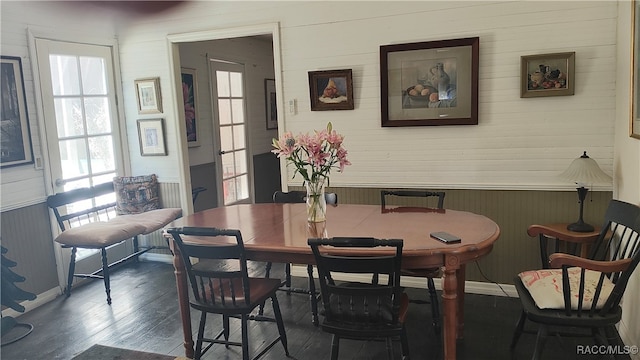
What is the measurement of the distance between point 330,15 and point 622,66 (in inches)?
81.0

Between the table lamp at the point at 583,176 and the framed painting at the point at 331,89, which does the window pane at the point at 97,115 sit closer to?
the framed painting at the point at 331,89

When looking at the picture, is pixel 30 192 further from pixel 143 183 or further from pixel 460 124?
pixel 460 124

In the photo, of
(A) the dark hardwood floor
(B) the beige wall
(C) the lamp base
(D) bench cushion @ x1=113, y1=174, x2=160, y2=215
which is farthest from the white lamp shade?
(D) bench cushion @ x1=113, y1=174, x2=160, y2=215

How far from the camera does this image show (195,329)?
3.21 meters

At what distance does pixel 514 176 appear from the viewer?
3438 mm

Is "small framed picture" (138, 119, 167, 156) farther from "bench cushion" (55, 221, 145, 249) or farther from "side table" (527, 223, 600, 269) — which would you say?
"side table" (527, 223, 600, 269)

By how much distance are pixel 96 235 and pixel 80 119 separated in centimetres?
114

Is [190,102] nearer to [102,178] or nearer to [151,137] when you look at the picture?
[151,137]

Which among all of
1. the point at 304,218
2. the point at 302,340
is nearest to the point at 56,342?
the point at 302,340

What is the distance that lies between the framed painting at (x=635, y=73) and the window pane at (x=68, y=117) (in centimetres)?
413

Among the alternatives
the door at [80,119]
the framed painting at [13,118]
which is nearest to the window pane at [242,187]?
the door at [80,119]

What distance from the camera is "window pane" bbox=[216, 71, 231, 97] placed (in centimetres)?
533

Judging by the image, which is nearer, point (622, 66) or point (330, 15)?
point (622, 66)

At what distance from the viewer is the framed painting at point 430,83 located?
3.42 meters
